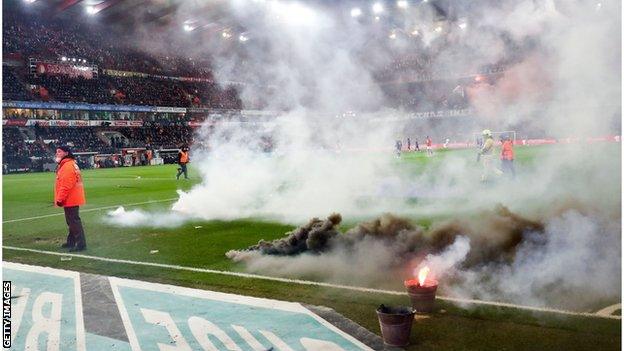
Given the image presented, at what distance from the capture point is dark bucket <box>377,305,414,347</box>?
4441 mm

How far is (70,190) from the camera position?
9023 millimetres

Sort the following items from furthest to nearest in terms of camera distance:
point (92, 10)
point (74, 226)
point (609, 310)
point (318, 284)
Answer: point (92, 10), point (74, 226), point (318, 284), point (609, 310)

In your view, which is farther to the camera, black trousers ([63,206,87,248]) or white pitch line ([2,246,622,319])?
black trousers ([63,206,87,248])

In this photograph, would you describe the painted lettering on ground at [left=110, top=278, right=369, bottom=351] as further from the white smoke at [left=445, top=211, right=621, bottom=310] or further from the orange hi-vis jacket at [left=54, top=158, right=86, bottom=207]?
the orange hi-vis jacket at [left=54, top=158, right=86, bottom=207]

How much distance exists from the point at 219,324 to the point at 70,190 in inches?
202

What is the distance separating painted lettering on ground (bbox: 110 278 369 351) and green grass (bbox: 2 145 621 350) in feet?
1.19

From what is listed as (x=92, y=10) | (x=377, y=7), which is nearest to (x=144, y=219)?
(x=377, y=7)

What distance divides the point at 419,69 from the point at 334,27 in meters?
5.75

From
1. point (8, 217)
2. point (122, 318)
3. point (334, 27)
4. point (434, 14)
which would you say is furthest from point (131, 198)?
point (122, 318)

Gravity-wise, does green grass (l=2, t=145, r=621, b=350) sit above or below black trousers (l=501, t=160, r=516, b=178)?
below

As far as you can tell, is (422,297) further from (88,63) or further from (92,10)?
(88,63)

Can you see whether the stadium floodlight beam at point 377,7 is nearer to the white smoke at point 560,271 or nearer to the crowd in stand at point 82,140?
the white smoke at point 560,271

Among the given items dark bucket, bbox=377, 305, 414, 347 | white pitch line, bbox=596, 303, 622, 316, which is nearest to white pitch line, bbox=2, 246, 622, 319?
white pitch line, bbox=596, 303, 622, 316

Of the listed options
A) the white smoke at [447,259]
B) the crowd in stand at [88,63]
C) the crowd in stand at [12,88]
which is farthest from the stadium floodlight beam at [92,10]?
the white smoke at [447,259]
